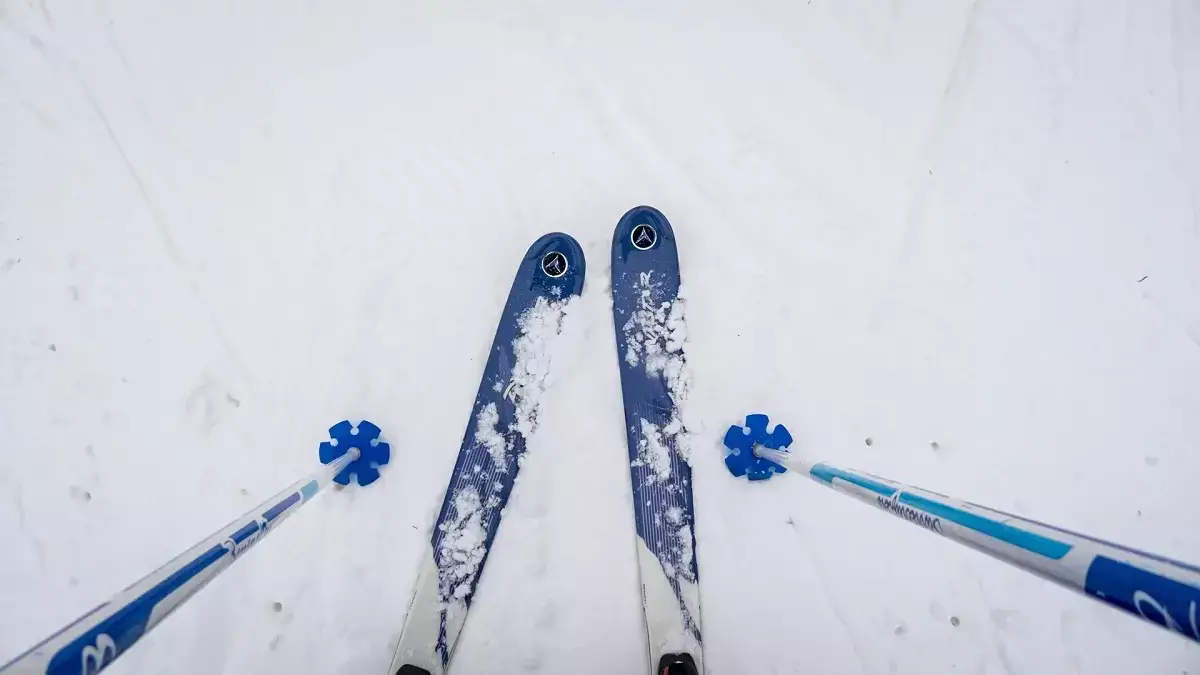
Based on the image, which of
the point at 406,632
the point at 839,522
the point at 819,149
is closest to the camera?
the point at 406,632

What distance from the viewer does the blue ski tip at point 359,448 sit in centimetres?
136

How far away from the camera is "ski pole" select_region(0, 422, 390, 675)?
1.93ft

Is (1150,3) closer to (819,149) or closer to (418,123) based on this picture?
(819,149)

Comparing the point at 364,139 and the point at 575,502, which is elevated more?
the point at 364,139

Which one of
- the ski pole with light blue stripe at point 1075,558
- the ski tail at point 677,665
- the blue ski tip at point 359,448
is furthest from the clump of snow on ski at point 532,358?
the ski pole with light blue stripe at point 1075,558

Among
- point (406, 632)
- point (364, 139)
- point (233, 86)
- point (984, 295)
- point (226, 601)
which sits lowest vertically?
point (406, 632)

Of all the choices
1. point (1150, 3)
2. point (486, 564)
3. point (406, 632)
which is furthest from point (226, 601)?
point (1150, 3)

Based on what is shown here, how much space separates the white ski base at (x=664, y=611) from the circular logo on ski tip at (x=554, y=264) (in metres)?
0.63

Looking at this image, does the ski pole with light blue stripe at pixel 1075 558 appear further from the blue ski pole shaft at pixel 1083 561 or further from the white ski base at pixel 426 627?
the white ski base at pixel 426 627

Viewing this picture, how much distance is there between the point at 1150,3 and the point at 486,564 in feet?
7.16

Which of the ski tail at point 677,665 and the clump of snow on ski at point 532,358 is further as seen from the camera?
the clump of snow on ski at point 532,358

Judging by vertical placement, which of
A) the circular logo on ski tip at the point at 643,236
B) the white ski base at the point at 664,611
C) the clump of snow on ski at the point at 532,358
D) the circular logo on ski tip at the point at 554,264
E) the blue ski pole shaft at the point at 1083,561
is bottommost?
the blue ski pole shaft at the point at 1083,561

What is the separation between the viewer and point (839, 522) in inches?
58.2

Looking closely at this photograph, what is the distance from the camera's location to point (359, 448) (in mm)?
1380
